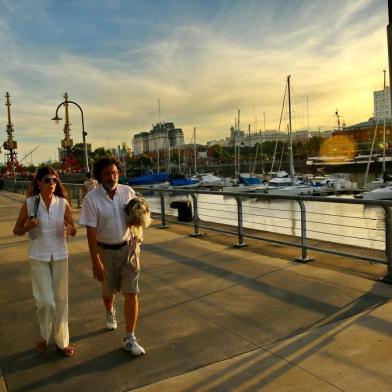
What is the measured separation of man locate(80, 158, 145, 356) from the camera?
4258 mm

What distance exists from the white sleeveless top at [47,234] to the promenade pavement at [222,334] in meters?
0.92

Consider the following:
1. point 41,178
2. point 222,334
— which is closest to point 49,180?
point 41,178

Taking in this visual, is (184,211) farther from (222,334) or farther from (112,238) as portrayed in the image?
(112,238)

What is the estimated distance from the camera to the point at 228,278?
668cm

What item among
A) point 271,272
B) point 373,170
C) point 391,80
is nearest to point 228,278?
point 271,272

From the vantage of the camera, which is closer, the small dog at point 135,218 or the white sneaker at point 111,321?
the small dog at point 135,218

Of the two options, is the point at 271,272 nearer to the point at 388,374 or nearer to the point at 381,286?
the point at 381,286

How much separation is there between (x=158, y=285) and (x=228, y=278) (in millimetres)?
956

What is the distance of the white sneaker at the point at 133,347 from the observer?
422 centimetres

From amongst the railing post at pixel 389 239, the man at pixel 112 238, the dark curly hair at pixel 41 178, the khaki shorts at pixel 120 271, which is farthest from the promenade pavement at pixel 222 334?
the dark curly hair at pixel 41 178

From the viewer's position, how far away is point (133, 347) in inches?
167

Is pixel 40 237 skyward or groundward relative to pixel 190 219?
skyward

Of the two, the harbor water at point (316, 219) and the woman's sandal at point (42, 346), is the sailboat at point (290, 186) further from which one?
the woman's sandal at point (42, 346)

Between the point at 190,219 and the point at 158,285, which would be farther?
the point at 190,219
